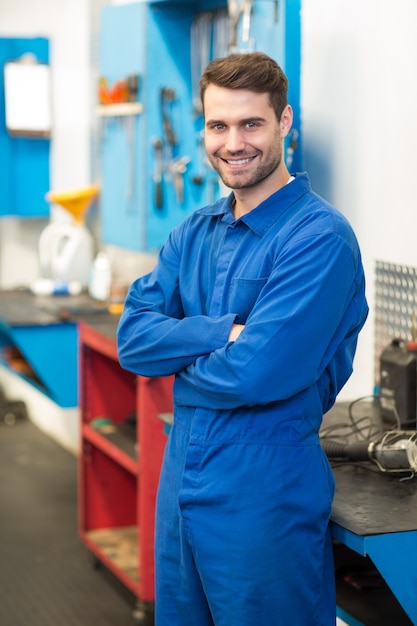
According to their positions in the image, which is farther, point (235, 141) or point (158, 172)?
point (158, 172)

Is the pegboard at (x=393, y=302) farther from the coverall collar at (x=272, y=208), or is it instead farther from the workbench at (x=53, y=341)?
the workbench at (x=53, y=341)

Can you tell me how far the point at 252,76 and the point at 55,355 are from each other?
7.37ft

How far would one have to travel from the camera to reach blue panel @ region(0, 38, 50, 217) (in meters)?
5.03

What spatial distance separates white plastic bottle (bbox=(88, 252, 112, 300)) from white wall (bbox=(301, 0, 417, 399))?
5.15 feet

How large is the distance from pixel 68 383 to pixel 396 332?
Result: 171 cm

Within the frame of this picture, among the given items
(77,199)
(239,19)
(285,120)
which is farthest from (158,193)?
(285,120)

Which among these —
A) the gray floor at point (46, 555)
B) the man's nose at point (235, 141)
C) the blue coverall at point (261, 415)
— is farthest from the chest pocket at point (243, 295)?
the gray floor at point (46, 555)

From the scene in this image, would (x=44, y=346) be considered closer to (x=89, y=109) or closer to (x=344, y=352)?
(x=89, y=109)

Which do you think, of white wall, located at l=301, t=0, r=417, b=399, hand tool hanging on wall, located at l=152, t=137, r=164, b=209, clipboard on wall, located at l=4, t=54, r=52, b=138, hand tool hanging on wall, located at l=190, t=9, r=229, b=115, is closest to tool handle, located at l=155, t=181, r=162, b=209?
hand tool hanging on wall, located at l=152, t=137, r=164, b=209

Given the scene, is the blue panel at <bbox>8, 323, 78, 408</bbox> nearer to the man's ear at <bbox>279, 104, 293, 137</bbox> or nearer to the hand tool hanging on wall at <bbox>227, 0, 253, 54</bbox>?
the hand tool hanging on wall at <bbox>227, 0, 253, 54</bbox>

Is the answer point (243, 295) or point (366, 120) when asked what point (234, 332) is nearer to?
point (243, 295)

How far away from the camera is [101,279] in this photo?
439cm

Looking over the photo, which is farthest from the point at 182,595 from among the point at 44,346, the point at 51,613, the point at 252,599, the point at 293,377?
the point at 44,346

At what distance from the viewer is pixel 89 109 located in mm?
4840
